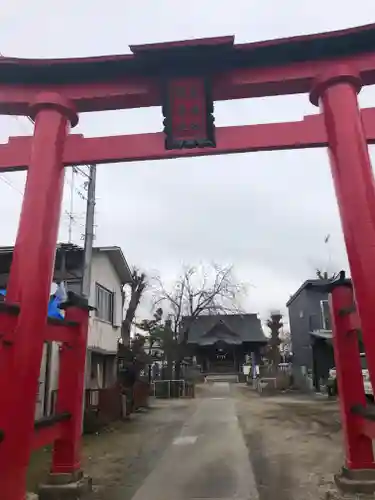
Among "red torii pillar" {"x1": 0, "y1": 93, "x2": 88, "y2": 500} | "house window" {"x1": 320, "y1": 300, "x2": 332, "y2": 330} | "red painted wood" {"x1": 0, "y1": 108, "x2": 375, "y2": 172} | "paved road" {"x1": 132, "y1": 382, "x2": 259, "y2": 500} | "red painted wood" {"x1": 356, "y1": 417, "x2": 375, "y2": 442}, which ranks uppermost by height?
"house window" {"x1": 320, "y1": 300, "x2": 332, "y2": 330}

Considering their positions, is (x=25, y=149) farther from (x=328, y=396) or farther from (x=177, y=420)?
(x=328, y=396)

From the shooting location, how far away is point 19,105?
564 centimetres

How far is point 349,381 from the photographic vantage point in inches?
231

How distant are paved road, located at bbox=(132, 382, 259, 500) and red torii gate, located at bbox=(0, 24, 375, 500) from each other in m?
1.37

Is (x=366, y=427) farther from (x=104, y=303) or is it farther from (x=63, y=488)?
(x=104, y=303)

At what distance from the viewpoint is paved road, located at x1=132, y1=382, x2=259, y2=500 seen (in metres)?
6.23

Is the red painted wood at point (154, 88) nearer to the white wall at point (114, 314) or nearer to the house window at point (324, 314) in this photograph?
the white wall at point (114, 314)

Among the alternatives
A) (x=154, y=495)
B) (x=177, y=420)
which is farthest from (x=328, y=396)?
(x=154, y=495)

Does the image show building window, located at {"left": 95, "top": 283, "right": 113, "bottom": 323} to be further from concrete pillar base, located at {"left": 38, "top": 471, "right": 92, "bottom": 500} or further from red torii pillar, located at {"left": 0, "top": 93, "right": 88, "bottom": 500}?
concrete pillar base, located at {"left": 38, "top": 471, "right": 92, "bottom": 500}

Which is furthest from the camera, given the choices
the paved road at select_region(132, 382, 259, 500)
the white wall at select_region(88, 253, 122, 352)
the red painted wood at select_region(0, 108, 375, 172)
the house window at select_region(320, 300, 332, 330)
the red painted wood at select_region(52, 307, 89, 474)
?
the house window at select_region(320, 300, 332, 330)

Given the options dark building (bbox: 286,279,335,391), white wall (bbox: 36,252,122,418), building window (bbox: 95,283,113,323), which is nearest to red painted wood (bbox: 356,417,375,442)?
white wall (bbox: 36,252,122,418)

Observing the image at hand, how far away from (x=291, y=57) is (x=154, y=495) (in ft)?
20.1

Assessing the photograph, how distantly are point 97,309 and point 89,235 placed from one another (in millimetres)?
4700

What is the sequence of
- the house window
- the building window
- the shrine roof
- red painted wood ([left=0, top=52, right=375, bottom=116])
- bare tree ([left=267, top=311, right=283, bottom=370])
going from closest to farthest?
the shrine roof → red painted wood ([left=0, top=52, right=375, bottom=116]) → the building window → the house window → bare tree ([left=267, top=311, right=283, bottom=370])
